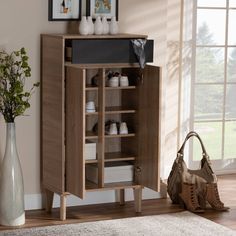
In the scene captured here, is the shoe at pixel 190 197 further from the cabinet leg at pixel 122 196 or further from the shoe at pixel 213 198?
the cabinet leg at pixel 122 196

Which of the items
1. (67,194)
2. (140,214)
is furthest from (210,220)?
(67,194)

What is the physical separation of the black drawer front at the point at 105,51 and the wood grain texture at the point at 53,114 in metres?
0.11

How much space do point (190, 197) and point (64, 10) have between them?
1581 millimetres

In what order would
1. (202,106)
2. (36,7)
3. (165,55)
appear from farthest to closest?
(202,106), (165,55), (36,7)

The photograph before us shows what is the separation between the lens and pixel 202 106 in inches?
253

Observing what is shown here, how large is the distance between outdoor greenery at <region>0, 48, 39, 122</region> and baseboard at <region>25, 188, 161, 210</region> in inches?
28.5

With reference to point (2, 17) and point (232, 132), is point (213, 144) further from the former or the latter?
point (2, 17)

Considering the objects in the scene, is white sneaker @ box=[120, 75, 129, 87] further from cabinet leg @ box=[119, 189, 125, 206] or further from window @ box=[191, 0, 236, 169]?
window @ box=[191, 0, 236, 169]

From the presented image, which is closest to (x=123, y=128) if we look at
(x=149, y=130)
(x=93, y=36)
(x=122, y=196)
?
(x=149, y=130)

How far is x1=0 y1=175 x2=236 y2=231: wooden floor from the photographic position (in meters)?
5.07

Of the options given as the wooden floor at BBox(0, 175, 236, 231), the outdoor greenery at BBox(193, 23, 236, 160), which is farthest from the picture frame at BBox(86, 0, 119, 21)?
the wooden floor at BBox(0, 175, 236, 231)

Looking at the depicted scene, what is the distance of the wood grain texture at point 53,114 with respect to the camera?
5.01 m

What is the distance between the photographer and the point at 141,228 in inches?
192

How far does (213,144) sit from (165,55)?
1.14m
